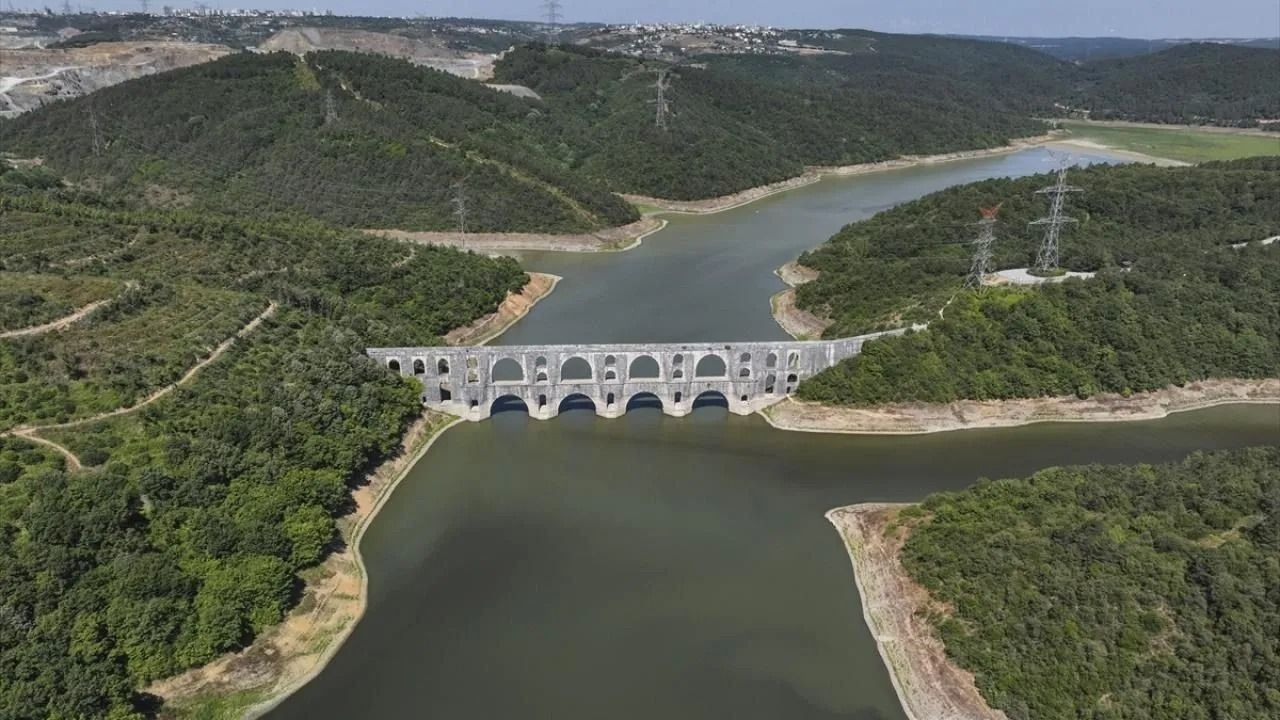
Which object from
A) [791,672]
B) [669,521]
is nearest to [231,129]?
[669,521]

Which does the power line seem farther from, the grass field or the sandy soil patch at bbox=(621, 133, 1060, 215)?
the grass field

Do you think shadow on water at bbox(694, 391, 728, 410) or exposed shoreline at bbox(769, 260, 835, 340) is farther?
exposed shoreline at bbox(769, 260, 835, 340)

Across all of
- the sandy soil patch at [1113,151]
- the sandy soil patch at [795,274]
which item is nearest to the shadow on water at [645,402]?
the sandy soil patch at [795,274]

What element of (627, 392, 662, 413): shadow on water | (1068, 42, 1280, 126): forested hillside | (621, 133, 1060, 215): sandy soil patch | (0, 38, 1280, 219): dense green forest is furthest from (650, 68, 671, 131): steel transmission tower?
(1068, 42, 1280, 126): forested hillside

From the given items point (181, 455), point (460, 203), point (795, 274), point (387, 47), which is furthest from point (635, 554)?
point (387, 47)

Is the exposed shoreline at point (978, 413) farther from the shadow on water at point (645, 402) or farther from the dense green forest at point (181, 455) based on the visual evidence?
the dense green forest at point (181, 455)

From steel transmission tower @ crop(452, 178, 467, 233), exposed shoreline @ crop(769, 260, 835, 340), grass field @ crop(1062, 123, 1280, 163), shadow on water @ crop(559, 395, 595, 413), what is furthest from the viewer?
grass field @ crop(1062, 123, 1280, 163)

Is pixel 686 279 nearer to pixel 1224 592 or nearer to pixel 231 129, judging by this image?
pixel 1224 592
